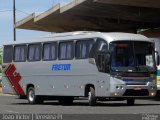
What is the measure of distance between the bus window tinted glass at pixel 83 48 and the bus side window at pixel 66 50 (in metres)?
0.39

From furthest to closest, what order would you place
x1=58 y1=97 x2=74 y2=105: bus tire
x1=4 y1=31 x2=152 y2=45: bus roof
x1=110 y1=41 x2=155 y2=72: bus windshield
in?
1. x1=58 y1=97 x2=74 y2=105: bus tire
2. x1=4 y1=31 x2=152 y2=45: bus roof
3. x1=110 y1=41 x2=155 y2=72: bus windshield

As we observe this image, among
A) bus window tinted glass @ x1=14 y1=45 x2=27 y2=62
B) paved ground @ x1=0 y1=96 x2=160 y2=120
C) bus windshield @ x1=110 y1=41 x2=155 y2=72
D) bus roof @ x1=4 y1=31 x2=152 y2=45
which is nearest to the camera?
paved ground @ x1=0 y1=96 x2=160 y2=120

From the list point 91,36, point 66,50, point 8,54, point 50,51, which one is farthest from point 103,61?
point 8,54

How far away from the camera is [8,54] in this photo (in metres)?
32.4

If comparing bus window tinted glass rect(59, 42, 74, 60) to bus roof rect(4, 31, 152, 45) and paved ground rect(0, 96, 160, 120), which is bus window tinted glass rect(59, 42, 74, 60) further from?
paved ground rect(0, 96, 160, 120)

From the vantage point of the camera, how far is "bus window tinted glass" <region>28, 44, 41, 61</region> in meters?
30.1

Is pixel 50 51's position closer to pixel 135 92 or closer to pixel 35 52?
pixel 35 52

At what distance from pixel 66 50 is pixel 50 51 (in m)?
1.27

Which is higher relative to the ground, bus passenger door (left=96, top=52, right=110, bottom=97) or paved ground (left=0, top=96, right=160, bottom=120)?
bus passenger door (left=96, top=52, right=110, bottom=97)

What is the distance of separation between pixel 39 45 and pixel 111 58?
5.35 m

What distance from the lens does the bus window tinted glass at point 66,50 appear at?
2802 cm

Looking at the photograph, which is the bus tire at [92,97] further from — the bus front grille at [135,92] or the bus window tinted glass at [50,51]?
the bus window tinted glass at [50,51]

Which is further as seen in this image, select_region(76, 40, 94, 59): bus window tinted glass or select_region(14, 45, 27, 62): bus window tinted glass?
select_region(14, 45, 27, 62): bus window tinted glass

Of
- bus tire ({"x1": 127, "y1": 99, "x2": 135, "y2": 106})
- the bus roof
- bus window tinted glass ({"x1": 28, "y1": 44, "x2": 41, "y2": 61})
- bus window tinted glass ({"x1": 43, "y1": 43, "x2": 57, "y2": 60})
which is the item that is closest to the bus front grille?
bus tire ({"x1": 127, "y1": 99, "x2": 135, "y2": 106})
